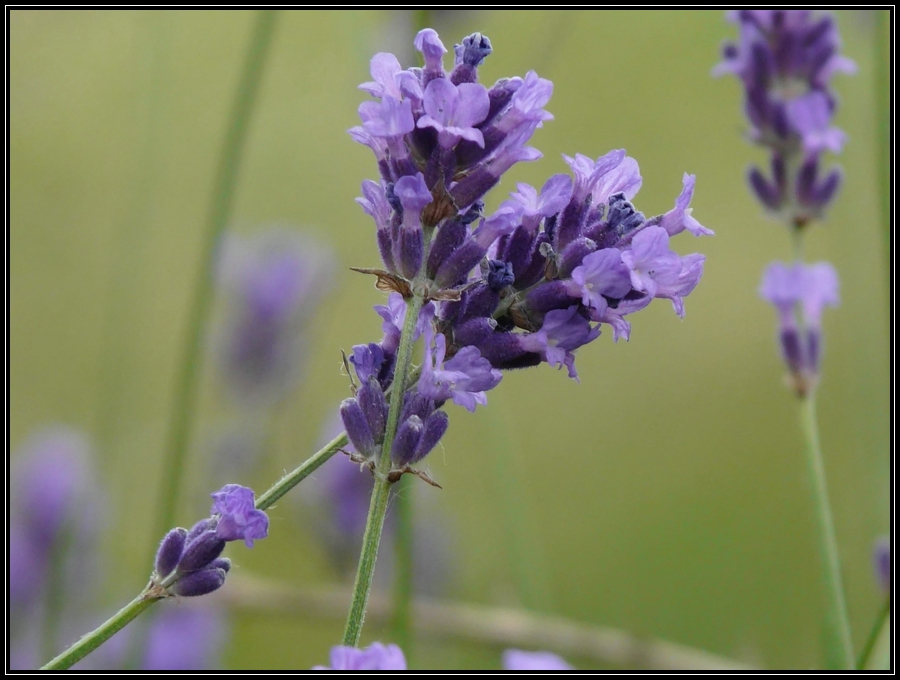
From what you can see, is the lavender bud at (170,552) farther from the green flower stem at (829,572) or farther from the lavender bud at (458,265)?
the green flower stem at (829,572)

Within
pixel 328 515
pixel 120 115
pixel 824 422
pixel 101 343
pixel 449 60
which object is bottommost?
pixel 328 515

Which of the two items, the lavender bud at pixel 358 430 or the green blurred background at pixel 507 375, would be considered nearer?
the lavender bud at pixel 358 430

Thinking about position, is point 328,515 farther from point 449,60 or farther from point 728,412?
point 728,412

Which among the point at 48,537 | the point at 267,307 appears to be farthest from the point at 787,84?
the point at 48,537

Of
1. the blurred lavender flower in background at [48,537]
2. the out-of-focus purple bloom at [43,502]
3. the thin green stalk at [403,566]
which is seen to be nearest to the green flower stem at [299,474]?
the thin green stalk at [403,566]

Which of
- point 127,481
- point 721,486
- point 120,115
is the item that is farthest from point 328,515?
point 120,115

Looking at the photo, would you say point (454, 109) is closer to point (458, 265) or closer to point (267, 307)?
point (458, 265)
